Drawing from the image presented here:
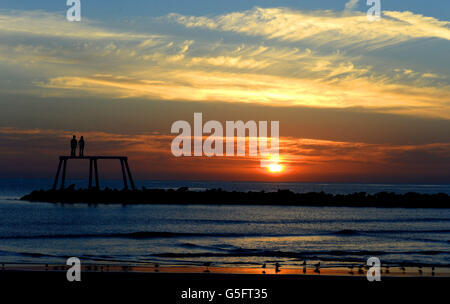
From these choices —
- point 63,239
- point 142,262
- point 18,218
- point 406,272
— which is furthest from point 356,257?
point 18,218

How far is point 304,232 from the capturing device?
45.5 m

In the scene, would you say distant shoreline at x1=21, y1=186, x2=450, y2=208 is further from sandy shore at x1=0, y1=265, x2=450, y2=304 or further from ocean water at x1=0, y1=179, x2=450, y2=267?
sandy shore at x1=0, y1=265, x2=450, y2=304

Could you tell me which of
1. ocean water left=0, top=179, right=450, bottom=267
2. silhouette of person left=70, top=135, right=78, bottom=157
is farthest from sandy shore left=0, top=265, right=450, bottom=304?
silhouette of person left=70, top=135, right=78, bottom=157

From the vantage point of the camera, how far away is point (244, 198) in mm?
79125

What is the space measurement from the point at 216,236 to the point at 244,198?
120ft

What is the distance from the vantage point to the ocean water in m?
30.0

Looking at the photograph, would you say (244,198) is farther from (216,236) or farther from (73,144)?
(216,236)

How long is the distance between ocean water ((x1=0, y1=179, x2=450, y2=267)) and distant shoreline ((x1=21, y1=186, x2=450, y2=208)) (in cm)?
378
